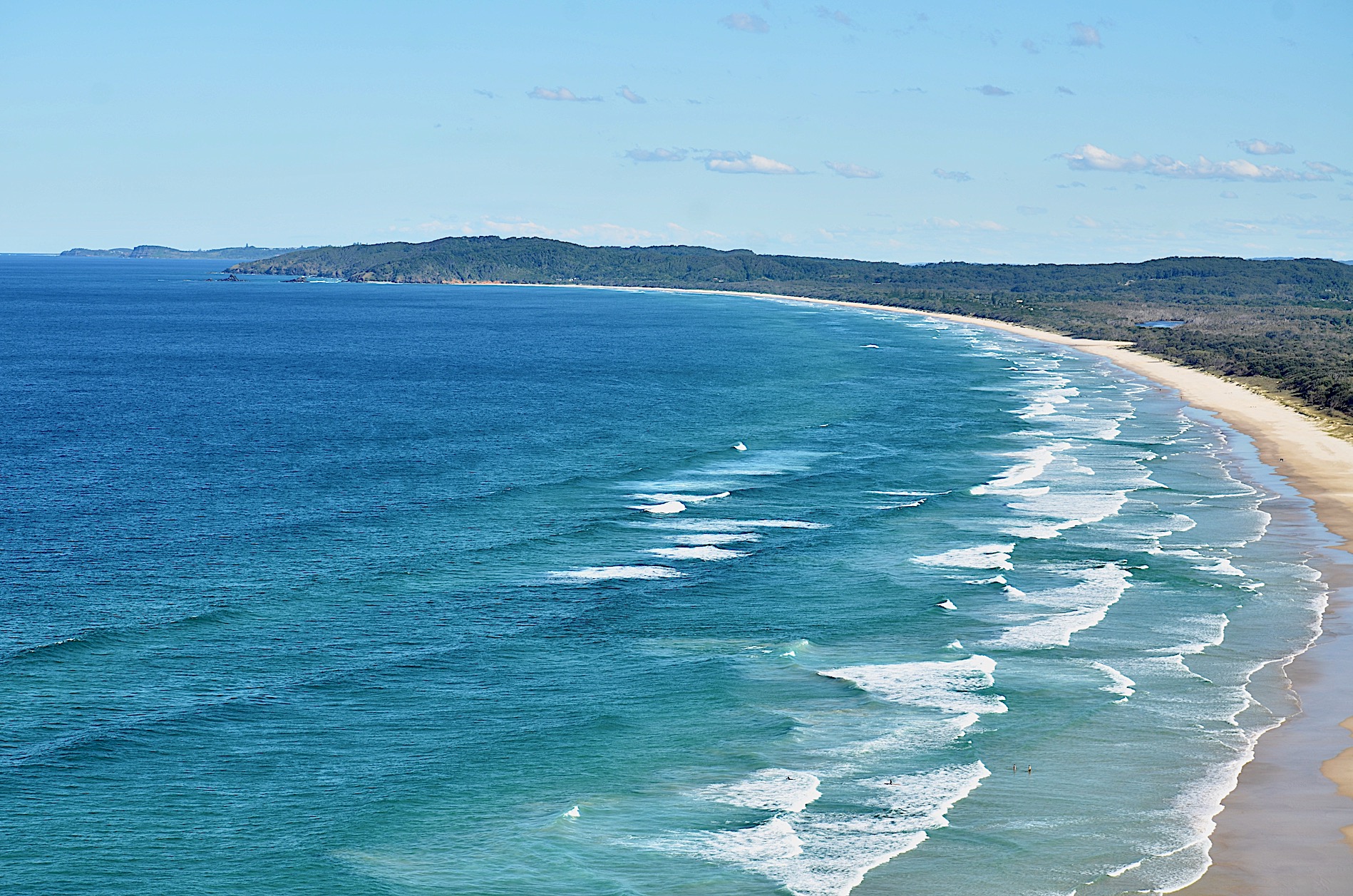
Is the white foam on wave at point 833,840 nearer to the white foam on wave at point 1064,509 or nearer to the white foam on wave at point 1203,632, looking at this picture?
the white foam on wave at point 1203,632

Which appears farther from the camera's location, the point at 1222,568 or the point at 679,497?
the point at 679,497

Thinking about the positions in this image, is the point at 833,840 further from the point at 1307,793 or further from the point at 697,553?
the point at 697,553

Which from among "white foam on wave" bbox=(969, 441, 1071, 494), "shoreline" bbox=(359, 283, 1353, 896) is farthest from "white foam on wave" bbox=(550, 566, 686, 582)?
"white foam on wave" bbox=(969, 441, 1071, 494)

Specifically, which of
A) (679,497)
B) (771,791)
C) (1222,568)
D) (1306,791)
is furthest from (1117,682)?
(679,497)

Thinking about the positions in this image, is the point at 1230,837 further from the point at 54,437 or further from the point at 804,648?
the point at 54,437

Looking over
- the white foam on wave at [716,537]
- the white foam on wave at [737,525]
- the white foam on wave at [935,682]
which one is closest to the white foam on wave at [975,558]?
the white foam on wave at [737,525]

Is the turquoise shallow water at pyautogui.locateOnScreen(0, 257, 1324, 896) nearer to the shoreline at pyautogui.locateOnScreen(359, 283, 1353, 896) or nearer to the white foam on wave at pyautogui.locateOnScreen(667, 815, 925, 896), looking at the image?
the white foam on wave at pyautogui.locateOnScreen(667, 815, 925, 896)
